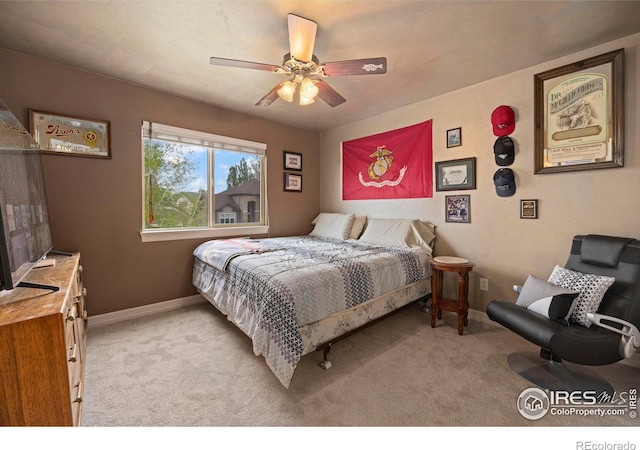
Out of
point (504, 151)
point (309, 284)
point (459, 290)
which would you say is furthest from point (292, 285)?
point (504, 151)

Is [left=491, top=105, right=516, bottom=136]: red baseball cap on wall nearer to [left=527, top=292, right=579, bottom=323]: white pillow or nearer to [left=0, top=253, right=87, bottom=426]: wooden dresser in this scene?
[left=527, top=292, right=579, bottom=323]: white pillow

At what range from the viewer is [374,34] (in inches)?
74.2

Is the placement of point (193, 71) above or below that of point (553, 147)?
above

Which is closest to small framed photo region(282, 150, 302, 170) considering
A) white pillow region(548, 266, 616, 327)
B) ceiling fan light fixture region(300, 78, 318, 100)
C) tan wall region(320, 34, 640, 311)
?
tan wall region(320, 34, 640, 311)

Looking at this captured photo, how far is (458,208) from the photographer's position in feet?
9.35

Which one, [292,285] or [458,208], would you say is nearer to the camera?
[292,285]

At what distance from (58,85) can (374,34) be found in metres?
2.78

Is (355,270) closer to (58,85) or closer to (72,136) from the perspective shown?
(72,136)

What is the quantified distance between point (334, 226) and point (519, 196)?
84.5 inches

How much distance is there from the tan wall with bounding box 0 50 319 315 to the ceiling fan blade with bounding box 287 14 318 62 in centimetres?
189

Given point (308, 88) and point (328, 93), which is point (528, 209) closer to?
point (328, 93)
